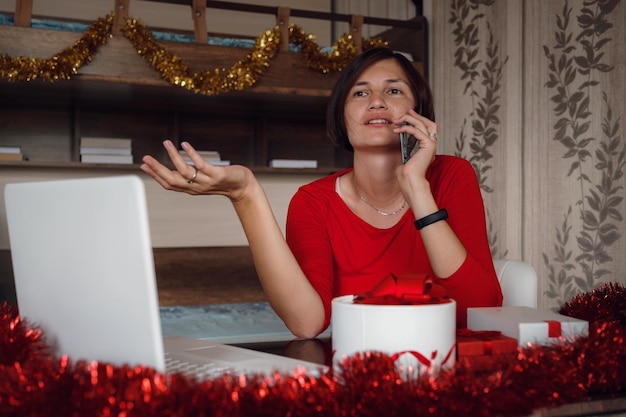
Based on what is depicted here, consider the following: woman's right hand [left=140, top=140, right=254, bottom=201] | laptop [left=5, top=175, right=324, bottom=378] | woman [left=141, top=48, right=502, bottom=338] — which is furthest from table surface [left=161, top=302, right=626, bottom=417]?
laptop [left=5, top=175, right=324, bottom=378]

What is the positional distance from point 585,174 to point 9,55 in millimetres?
2431

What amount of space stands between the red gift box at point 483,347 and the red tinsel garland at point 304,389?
47 mm

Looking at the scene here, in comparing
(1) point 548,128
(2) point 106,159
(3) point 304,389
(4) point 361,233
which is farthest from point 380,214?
(2) point 106,159

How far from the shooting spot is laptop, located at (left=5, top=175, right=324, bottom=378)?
59cm

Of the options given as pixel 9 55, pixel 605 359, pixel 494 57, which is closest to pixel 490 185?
pixel 494 57

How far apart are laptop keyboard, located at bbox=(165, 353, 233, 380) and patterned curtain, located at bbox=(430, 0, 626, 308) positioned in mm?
2135

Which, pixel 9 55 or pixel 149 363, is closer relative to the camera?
pixel 149 363

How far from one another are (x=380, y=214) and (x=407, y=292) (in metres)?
0.85

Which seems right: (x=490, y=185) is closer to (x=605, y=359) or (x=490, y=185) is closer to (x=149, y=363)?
(x=605, y=359)

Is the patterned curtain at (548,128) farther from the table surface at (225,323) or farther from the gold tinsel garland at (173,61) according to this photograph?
the table surface at (225,323)

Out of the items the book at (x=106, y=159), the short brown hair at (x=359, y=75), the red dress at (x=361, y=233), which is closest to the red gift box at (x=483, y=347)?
the red dress at (x=361, y=233)

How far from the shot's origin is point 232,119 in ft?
13.8

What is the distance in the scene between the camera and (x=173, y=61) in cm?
317

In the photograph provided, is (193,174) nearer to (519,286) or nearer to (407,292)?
(407,292)
